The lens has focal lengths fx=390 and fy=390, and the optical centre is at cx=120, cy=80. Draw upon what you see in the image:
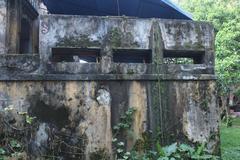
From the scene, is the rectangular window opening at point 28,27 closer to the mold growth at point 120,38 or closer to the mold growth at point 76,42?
the mold growth at point 76,42

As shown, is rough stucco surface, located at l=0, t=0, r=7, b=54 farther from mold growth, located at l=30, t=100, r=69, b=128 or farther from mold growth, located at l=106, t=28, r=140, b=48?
mold growth, located at l=106, t=28, r=140, b=48

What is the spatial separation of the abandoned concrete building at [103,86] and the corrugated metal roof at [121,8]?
4.96ft

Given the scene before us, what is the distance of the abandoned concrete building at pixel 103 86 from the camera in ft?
17.6

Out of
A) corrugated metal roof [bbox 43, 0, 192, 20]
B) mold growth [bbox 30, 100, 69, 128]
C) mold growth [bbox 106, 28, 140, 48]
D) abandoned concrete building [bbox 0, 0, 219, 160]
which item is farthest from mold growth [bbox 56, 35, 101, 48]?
corrugated metal roof [bbox 43, 0, 192, 20]

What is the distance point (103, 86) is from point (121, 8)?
2718mm

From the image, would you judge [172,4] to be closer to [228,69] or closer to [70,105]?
[70,105]

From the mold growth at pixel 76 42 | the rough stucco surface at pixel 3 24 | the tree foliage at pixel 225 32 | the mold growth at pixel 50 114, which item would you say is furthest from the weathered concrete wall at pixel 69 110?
the tree foliage at pixel 225 32

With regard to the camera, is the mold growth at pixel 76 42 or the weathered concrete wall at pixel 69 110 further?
the mold growth at pixel 76 42

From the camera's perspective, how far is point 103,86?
5582 mm

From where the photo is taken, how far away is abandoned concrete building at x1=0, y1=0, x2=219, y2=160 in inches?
212

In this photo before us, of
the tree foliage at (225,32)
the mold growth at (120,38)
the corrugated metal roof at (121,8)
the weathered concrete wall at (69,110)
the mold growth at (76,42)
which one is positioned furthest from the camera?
the tree foliage at (225,32)

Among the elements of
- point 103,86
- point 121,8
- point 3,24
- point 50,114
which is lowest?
point 50,114

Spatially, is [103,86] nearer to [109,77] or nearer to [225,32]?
[109,77]

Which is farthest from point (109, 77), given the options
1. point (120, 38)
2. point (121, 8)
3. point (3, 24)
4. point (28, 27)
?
point (28, 27)
